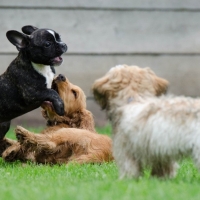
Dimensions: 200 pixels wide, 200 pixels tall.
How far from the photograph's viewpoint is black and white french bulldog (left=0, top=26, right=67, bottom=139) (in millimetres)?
7359

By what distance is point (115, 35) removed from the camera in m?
11.6

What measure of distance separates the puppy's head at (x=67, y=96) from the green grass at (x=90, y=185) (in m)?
1.24

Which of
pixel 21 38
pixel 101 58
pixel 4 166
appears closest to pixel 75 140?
pixel 4 166

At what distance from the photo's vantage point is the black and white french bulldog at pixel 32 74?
7359 mm

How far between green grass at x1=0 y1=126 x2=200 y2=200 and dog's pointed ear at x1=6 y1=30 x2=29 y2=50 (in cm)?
147

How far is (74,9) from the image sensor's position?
11523 millimetres

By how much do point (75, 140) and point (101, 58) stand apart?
14.0 feet

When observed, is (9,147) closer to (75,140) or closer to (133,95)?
(75,140)

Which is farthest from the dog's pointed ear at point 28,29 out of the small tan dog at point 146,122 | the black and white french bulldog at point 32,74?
the small tan dog at point 146,122

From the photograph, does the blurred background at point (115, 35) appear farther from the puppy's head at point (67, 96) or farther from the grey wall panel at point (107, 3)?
the puppy's head at point (67, 96)

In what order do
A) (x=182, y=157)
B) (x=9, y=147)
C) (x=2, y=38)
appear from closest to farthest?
(x=182, y=157)
(x=9, y=147)
(x=2, y=38)

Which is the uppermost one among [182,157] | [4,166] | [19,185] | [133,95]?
[133,95]

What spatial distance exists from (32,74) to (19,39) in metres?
0.46

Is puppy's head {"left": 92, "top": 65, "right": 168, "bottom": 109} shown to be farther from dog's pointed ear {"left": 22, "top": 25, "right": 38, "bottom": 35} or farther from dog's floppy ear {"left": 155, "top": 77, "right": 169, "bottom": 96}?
dog's pointed ear {"left": 22, "top": 25, "right": 38, "bottom": 35}
